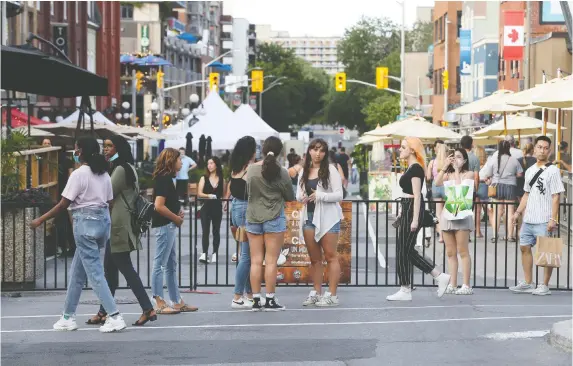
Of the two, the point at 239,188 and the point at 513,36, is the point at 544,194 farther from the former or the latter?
the point at 513,36

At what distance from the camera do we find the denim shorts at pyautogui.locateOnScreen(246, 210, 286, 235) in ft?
41.1

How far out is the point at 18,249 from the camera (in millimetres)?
14547

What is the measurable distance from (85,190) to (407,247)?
400 centimetres

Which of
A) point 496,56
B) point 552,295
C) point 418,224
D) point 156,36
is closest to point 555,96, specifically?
point 552,295

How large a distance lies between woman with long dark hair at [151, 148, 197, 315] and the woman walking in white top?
1.39m

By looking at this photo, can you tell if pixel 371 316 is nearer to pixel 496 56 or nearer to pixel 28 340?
pixel 28 340

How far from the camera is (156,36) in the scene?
9644cm

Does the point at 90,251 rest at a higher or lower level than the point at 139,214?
lower

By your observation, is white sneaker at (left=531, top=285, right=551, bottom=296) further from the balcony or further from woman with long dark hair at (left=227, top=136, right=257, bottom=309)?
the balcony

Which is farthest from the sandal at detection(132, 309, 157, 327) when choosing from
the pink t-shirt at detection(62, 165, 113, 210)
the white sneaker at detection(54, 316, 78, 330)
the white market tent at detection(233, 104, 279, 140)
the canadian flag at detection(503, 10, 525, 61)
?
the canadian flag at detection(503, 10, 525, 61)

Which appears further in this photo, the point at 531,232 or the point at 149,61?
the point at 149,61

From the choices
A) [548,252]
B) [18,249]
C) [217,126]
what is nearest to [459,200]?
[548,252]

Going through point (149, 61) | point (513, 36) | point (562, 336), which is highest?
point (149, 61)

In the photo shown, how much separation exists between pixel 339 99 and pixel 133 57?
5260 cm
